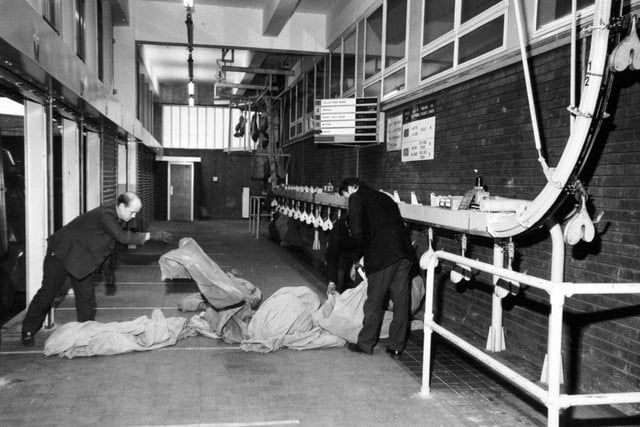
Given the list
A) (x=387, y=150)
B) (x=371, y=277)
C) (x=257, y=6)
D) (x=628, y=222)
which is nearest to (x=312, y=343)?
(x=371, y=277)

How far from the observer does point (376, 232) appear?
502cm

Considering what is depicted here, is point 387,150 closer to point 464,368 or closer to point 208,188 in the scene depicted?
point 464,368

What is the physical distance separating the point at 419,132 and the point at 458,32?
1.36 meters

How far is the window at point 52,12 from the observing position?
6.14 meters

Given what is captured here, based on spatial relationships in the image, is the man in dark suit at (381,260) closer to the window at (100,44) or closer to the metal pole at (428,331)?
the metal pole at (428,331)

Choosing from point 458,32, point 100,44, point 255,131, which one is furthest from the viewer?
point 255,131

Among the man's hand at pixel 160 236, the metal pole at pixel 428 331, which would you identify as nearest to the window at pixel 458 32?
the metal pole at pixel 428 331

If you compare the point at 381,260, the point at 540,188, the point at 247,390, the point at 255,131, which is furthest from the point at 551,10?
the point at 255,131

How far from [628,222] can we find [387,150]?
455cm

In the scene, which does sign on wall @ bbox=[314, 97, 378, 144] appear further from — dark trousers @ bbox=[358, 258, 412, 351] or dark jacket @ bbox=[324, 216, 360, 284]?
dark trousers @ bbox=[358, 258, 412, 351]

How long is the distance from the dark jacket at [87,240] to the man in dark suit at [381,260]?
2.12m

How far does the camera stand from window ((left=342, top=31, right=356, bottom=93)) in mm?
9984

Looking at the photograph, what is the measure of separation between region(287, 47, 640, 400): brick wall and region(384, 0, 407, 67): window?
4.71 ft

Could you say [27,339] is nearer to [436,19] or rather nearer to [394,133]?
[394,133]
